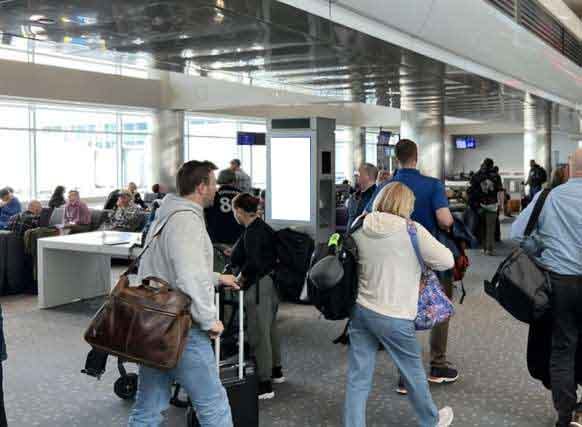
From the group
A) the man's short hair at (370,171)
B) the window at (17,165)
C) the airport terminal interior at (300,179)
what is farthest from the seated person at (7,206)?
the window at (17,165)

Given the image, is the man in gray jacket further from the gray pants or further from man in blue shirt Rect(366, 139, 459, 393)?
the gray pants

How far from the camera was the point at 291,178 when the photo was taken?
23.9 feet

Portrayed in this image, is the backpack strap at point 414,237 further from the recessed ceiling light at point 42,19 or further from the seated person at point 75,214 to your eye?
the seated person at point 75,214

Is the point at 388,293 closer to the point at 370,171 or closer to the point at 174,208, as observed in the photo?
the point at 174,208

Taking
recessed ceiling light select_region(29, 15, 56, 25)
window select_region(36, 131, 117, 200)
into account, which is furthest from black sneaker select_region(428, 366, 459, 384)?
window select_region(36, 131, 117, 200)

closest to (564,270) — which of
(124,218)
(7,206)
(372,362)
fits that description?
(372,362)

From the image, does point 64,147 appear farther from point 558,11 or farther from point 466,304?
point 466,304

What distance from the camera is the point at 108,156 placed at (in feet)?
77.1

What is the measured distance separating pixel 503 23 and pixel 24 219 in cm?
710

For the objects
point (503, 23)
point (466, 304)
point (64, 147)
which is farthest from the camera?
point (64, 147)

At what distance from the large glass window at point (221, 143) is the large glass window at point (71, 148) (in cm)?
220

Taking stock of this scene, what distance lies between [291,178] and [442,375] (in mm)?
2744

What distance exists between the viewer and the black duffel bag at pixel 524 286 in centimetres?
399

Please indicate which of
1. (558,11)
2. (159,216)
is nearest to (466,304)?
(159,216)
